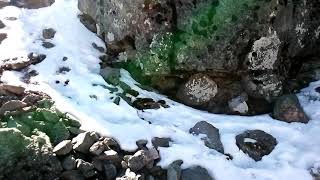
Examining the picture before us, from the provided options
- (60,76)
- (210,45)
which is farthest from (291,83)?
(60,76)

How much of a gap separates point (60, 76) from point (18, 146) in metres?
1.71

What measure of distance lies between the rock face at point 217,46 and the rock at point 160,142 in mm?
975

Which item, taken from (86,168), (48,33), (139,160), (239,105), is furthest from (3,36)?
(239,105)

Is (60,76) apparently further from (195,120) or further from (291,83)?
(291,83)

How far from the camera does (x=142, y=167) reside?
16.5 ft

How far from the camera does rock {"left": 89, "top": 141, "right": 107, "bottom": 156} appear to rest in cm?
501

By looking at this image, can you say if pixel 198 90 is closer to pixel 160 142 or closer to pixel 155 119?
pixel 155 119

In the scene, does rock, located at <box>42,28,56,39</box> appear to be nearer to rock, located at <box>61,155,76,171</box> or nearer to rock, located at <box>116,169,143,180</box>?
rock, located at <box>61,155,76,171</box>

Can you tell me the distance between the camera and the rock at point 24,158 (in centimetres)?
459

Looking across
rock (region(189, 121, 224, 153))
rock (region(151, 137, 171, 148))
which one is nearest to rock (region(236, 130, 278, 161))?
rock (region(189, 121, 224, 153))

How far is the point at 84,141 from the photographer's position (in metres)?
5.07

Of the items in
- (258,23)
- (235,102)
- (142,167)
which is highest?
(258,23)

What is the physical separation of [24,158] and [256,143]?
289 cm

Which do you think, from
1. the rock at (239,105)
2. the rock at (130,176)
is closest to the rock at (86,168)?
the rock at (130,176)
